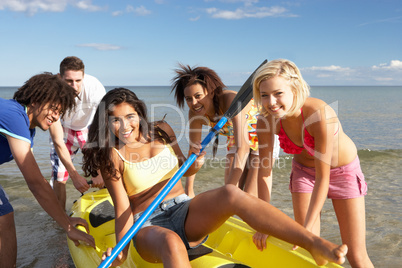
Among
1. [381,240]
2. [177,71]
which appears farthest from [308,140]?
[381,240]

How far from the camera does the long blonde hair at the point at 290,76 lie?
2.09 meters

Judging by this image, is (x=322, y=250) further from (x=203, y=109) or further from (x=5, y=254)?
(x=5, y=254)

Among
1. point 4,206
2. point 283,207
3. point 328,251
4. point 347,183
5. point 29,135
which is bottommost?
point 283,207

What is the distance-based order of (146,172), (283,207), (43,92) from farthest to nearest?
(283,207) < (43,92) < (146,172)

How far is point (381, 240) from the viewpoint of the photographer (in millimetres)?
3436

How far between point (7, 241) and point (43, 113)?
926 millimetres

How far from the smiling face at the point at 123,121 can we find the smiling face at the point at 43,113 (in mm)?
436

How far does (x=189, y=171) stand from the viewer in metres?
2.84

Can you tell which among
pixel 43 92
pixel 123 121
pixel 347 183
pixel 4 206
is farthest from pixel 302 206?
pixel 4 206

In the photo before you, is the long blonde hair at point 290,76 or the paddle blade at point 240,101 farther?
the paddle blade at point 240,101

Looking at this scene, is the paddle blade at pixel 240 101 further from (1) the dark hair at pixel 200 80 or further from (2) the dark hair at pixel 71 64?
(2) the dark hair at pixel 71 64

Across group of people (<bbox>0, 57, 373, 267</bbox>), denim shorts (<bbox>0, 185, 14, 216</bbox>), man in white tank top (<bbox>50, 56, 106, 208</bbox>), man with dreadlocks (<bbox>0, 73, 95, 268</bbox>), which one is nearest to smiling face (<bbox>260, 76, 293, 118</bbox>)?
group of people (<bbox>0, 57, 373, 267</bbox>)

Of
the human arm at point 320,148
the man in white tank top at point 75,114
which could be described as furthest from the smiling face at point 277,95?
the man in white tank top at point 75,114

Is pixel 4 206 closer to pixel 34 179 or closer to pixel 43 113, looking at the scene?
pixel 34 179
